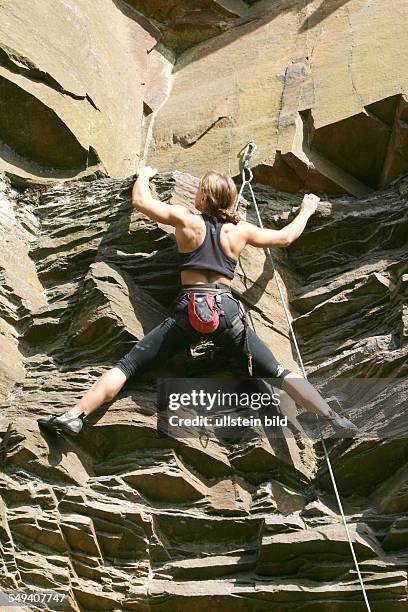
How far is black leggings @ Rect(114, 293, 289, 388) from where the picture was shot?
9.02 m

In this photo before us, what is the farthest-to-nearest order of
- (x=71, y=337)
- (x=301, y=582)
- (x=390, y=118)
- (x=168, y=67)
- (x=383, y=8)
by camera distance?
(x=168, y=67) → (x=383, y=8) → (x=390, y=118) → (x=71, y=337) → (x=301, y=582)

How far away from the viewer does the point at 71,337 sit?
9648 mm

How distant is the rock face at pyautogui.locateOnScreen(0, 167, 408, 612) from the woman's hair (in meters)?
0.70

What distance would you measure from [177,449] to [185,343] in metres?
0.87

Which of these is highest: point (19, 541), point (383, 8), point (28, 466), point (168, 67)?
point (168, 67)

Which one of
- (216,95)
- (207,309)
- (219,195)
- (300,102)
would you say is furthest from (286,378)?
(216,95)

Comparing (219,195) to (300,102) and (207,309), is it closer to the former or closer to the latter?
(207,309)

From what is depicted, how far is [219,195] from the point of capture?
948 cm

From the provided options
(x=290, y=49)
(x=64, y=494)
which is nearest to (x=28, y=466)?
(x=64, y=494)

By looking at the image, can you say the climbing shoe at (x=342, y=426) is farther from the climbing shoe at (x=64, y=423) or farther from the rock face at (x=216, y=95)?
the rock face at (x=216, y=95)

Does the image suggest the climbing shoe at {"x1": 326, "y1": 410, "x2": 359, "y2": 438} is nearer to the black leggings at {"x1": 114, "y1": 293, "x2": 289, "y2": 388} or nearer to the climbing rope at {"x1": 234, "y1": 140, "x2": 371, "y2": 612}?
the climbing rope at {"x1": 234, "y1": 140, "x2": 371, "y2": 612}

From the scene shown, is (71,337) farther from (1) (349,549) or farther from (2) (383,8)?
(2) (383,8)

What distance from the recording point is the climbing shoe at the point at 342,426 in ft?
29.3

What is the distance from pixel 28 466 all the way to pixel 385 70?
5.62m
